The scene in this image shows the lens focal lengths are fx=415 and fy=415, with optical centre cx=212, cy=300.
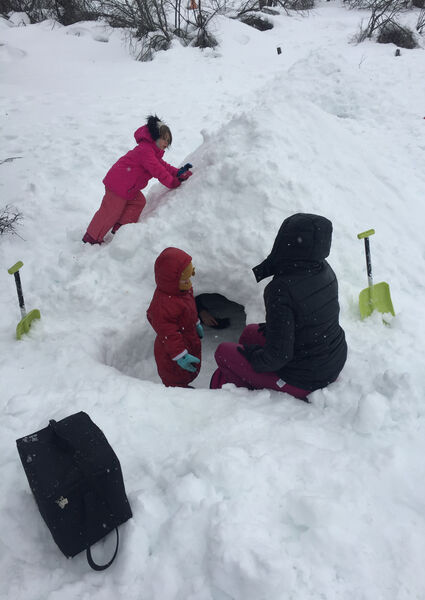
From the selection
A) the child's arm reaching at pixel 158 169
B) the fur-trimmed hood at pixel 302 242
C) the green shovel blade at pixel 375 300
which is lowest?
the green shovel blade at pixel 375 300

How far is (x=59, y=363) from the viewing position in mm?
3117

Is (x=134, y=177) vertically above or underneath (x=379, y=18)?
underneath

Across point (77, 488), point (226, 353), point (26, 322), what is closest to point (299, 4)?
point (26, 322)

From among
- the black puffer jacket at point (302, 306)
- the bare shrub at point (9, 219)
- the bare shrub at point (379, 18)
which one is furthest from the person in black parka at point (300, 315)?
the bare shrub at point (379, 18)

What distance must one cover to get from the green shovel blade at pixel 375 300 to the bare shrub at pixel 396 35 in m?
12.6

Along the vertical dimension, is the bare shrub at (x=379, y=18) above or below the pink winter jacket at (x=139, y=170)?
above

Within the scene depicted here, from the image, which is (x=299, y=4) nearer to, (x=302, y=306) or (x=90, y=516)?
(x=302, y=306)

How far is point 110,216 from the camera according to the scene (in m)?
4.38

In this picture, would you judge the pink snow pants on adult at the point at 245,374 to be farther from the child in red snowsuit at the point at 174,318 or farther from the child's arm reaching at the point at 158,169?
the child's arm reaching at the point at 158,169

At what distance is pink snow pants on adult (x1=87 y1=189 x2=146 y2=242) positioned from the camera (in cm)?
438

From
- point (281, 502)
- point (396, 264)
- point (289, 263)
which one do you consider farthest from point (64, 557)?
point (396, 264)

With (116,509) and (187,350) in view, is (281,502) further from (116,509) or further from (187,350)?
(187,350)

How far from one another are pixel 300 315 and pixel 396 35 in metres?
14.1

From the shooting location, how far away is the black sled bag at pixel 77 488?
185cm
